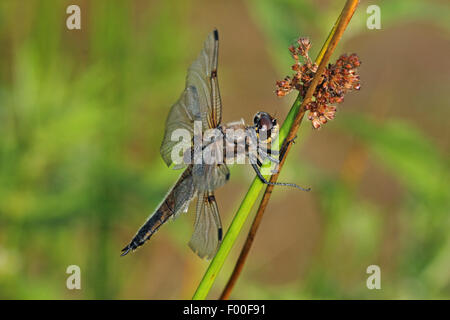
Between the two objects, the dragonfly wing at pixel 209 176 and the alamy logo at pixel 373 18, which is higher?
the alamy logo at pixel 373 18

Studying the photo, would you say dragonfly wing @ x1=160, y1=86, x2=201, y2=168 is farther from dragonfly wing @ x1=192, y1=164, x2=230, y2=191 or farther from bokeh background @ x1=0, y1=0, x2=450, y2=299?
bokeh background @ x1=0, y1=0, x2=450, y2=299

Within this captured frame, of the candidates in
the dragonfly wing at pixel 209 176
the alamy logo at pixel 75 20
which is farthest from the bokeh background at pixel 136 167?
the dragonfly wing at pixel 209 176

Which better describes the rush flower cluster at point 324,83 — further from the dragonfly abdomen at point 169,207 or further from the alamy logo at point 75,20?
the alamy logo at point 75,20

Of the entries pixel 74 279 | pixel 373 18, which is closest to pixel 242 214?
pixel 373 18

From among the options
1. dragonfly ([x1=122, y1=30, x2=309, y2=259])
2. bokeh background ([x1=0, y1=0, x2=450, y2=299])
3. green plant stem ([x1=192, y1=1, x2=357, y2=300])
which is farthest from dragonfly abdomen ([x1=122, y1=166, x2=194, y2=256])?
bokeh background ([x1=0, y1=0, x2=450, y2=299])

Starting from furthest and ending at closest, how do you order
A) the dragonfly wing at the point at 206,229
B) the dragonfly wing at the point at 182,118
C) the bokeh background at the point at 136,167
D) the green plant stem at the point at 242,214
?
the bokeh background at the point at 136,167
the dragonfly wing at the point at 182,118
the dragonfly wing at the point at 206,229
the green plant stem at the point at 242,214

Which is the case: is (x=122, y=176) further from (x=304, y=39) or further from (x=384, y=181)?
(x=384, y=181)

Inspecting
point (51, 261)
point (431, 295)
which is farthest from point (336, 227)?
point (51, 261)
